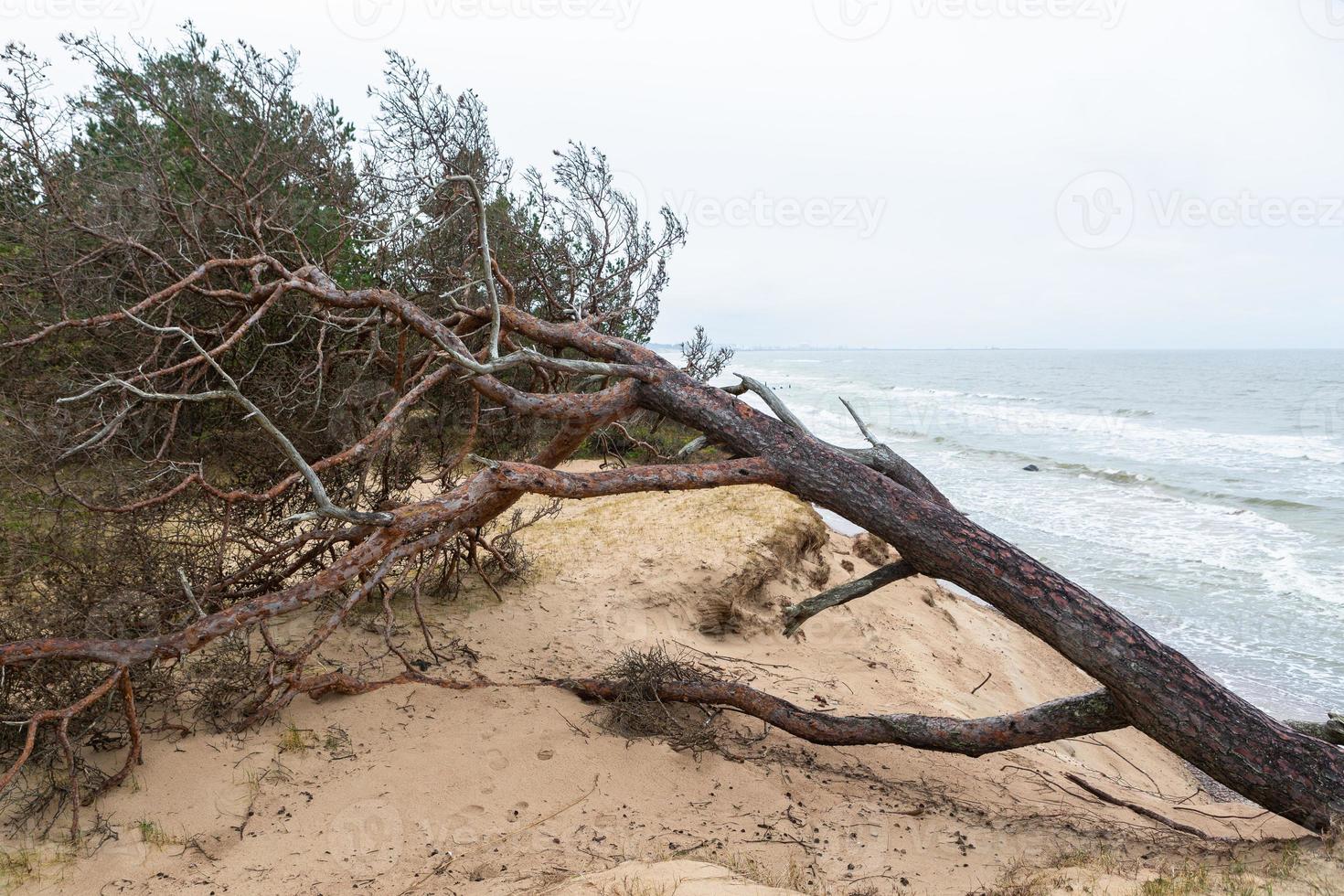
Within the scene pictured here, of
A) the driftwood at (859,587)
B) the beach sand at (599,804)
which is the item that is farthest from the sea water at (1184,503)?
the driftwood at (859,587)

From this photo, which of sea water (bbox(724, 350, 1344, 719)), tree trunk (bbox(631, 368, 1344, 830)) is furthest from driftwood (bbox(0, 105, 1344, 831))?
sea water (bbox(724, 350, 1344, 719))

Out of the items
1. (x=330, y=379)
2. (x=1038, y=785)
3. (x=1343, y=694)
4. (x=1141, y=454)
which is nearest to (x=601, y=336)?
(x=330, y=379)

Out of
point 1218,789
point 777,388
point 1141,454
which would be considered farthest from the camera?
point 777,388

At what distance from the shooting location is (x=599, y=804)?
13.7 ft

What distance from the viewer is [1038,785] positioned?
493cm

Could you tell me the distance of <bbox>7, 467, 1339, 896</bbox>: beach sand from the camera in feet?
11.2

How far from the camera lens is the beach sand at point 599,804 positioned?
3.43 m

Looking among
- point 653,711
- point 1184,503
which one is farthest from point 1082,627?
point 1184,503

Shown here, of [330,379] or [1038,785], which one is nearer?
[1038,785]

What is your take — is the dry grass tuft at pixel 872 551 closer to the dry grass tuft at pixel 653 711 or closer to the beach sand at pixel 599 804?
the beach sand at pixel 599 804

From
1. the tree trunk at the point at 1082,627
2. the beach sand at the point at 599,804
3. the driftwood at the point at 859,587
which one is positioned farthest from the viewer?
the driftwood at the point at 859,587

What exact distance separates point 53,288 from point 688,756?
202 inches

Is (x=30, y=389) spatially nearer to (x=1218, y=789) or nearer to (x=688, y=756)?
(x=688, y=756)

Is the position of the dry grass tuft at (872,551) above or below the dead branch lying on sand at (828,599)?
below
